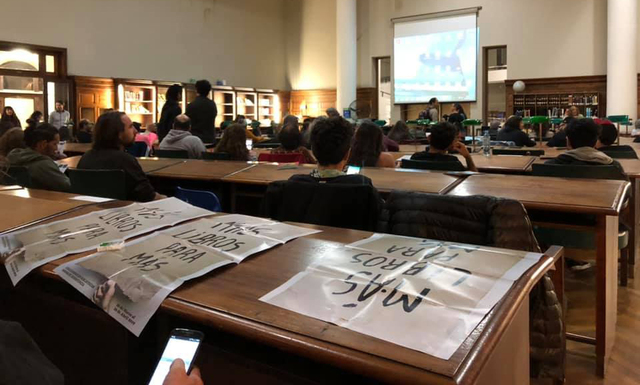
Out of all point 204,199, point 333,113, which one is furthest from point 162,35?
point 204,199

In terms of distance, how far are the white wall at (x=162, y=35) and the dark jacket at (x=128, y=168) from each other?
8321 mm

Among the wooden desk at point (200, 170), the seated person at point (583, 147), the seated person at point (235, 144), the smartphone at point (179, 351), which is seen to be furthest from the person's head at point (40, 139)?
the seated person at point (583, 147)

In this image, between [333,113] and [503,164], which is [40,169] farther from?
[503,164]

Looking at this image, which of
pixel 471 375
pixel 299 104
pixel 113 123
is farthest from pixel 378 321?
pixel 299 104

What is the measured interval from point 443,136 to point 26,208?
260cm

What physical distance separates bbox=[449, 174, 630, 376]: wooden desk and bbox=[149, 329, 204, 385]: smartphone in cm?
170

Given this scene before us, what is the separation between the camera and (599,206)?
6.81ft

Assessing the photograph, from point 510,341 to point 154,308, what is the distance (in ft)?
2.19

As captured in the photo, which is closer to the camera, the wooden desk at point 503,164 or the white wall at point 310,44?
the wooden desk at point 503,164

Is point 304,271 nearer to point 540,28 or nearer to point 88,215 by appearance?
point 88,215

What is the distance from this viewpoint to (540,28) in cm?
1212

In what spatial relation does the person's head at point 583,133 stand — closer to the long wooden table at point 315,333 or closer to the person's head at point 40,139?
the long wooden table at point 315,333

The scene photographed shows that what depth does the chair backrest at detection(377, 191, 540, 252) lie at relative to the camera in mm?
1604

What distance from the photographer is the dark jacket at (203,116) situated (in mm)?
5812
